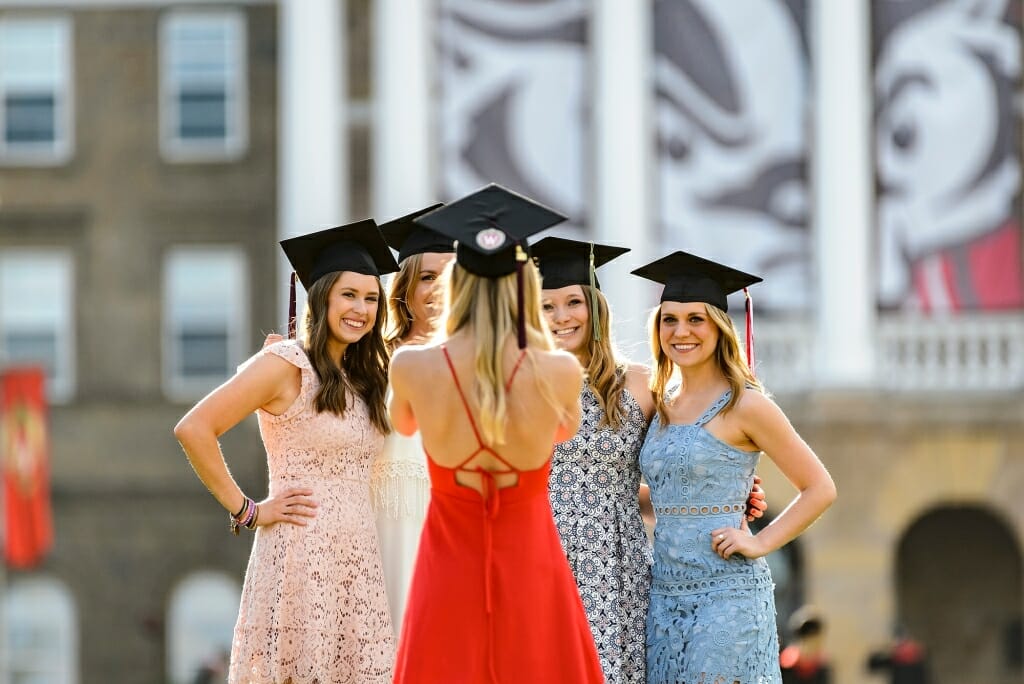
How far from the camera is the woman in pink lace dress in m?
6.89

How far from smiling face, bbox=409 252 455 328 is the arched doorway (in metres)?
20.9

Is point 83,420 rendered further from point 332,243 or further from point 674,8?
point 332,243

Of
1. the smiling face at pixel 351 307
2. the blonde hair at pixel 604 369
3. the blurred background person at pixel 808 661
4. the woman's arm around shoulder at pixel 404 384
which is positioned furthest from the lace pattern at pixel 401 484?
the blurred background person at pixel 808 661

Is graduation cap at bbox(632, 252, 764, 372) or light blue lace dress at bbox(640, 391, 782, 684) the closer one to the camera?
light blue lace dress at bbox(640, 391, 782, 684)

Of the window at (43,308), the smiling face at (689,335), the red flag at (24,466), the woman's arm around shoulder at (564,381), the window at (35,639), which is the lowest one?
the window at (35,639)

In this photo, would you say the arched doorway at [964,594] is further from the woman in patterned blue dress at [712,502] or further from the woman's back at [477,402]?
the woman's back at [477,402]

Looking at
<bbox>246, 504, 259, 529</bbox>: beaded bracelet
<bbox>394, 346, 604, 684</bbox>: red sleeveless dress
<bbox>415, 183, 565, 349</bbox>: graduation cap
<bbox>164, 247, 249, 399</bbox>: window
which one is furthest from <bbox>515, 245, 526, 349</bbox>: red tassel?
<bbox>164, 247, 249, 399</bbox>: window

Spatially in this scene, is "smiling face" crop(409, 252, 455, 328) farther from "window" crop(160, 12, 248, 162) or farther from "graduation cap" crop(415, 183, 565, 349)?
"window" crop(160, 12, 248, 162)

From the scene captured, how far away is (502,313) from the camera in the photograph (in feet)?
19.2

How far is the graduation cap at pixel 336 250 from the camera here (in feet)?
23.4

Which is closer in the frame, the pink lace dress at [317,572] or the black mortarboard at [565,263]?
the pink lace dress at [317,572]

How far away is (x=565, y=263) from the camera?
7.50 m

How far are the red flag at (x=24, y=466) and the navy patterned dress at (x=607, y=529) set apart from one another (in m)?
22.3

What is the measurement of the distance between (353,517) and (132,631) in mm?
24253
